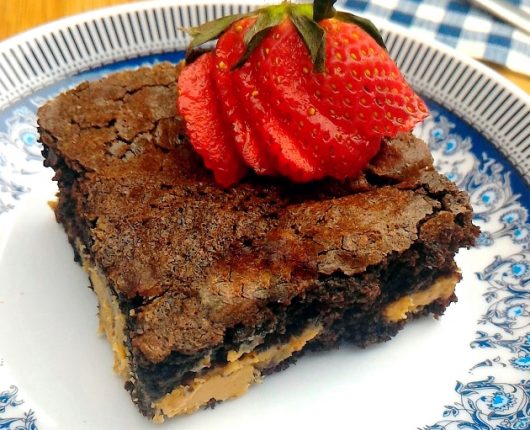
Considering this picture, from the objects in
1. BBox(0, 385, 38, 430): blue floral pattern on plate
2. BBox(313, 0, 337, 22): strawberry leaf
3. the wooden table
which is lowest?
BBox(0, 385, 38, 430): blue floral pattern on plate

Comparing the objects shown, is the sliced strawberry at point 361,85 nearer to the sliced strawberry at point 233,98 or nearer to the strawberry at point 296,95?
the strawberry at point 296,95

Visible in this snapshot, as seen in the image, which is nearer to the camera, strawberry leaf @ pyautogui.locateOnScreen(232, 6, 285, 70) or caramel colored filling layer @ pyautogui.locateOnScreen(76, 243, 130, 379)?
strawberry leaf @ pyautogui.locateOnScreen(232, 6, 285, 70)

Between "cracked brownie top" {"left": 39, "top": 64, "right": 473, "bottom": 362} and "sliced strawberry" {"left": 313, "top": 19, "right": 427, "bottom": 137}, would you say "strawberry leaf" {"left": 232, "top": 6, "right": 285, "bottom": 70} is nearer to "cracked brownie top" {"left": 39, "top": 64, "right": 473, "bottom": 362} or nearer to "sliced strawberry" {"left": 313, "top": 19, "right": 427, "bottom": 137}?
"sliced strawberry" {"left": 313, "top": 19, "right": 427, "bottom": 137}

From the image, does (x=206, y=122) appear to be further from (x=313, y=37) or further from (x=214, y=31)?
(x=313, y=37)

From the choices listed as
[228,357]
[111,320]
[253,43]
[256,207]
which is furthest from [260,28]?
[111,320]

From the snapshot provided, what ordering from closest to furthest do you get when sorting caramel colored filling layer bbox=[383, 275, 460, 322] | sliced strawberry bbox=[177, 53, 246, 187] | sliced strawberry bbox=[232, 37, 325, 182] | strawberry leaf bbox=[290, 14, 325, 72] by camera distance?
1. strawberry leaf bbox=[290, 14, 325, 72]
2. sliced strawberry bbox=[232, 37, 325, 182]
3. sliced strawberry bbox=[177, 53, 246, 187]
4. caramel colored filling layer bbox=[383, 275, 460, 322]

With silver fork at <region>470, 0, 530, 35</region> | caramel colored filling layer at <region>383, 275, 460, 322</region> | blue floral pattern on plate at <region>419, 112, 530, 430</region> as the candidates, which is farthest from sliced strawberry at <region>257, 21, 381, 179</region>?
silver fork at <region>470, 0, 530, 35</region>

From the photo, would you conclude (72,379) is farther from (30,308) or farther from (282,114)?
(282,114)

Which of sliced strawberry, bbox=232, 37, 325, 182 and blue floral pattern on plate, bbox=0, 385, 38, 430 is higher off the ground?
sliced strawberry, bbox=232, 37, 325, 182
